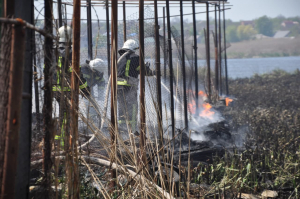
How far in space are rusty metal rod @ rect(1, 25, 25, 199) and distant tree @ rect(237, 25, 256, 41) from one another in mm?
118823

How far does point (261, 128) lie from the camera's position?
27.1ft

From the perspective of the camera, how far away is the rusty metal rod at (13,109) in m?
2.00

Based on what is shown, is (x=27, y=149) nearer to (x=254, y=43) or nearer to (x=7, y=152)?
(x=7, y=152)

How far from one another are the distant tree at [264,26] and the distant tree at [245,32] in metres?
2.74

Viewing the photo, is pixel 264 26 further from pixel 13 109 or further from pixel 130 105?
pixel 13 109

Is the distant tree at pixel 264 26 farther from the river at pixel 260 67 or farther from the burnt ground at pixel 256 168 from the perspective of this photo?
the burnt ground at pixel 256 168

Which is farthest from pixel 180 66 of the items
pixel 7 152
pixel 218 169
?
pixel 7 152

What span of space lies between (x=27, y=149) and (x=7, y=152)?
0.36 meters

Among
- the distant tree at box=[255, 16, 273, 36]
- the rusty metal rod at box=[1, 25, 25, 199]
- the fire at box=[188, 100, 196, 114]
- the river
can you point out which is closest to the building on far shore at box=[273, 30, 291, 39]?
the distant tree at box=[255, 16, 273, 36]

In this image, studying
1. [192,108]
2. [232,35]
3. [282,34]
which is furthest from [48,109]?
[282,34]

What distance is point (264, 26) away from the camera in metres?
120

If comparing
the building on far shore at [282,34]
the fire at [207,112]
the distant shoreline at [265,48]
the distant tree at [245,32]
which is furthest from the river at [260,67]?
the distant tree at [245,32]

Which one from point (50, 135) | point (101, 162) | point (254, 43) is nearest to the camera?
point (50, 135)

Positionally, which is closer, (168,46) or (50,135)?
(50,135)
